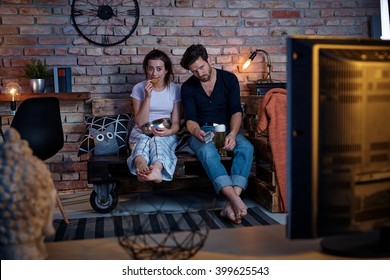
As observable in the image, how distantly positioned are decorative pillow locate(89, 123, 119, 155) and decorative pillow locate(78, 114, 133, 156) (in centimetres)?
2

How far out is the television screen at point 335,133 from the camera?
0.86 m

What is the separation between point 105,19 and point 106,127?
815 millimetres

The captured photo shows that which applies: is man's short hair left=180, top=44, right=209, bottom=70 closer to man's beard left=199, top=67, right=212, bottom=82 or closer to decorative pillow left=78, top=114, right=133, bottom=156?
man's beard left=199, top=67, right=212, bottom=82

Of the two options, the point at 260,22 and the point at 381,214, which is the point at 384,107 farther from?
the point at 260,22

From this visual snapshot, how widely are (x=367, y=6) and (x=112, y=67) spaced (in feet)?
6.68

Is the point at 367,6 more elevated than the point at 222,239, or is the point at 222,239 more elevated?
the point at 367,6

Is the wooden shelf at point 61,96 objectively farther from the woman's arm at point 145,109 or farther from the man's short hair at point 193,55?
the man's short hair at point 193,55

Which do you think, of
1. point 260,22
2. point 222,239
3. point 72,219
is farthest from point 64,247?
point 260,22

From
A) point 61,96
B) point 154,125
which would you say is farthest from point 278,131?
point 61,96

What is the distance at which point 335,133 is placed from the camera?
34.2 inches

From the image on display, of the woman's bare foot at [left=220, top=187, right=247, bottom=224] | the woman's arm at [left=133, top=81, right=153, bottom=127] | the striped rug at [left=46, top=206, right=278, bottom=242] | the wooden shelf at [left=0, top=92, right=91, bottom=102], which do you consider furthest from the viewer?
the wooden shelf at [left=0, top=92, right=91, bottom=102]

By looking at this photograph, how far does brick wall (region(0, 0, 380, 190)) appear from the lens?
3.69m

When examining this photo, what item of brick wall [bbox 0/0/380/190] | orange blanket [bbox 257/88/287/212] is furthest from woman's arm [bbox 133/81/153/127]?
orange blanket [bbox 257/88/287/212]
